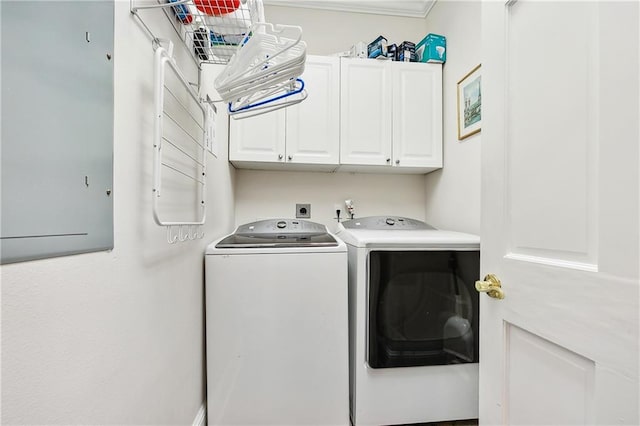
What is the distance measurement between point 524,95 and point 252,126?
1510mm

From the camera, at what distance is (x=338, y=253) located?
137 cm

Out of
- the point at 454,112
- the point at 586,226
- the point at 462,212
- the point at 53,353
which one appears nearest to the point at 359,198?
the point at 462,212

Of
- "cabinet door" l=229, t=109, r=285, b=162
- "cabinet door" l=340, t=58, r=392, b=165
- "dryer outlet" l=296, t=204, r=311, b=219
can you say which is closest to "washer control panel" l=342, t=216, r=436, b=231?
"dryer outlet" l=296, t=204, r=311, b=219

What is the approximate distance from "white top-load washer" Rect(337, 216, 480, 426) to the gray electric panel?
3.50 ft

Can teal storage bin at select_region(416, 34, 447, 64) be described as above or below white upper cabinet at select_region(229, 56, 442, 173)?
above

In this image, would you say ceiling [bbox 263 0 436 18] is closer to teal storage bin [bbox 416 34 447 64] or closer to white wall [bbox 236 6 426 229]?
white wall [bbox 236 6 426 229]

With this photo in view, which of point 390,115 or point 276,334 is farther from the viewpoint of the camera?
point 390,115

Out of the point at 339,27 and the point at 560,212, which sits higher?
the point at 339,27

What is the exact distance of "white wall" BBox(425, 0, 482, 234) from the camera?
1.68m

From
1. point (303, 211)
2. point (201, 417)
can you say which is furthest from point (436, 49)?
point (201, 417)

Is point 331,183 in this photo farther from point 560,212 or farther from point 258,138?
point 560,212

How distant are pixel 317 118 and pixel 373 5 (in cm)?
120

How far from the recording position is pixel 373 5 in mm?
2232

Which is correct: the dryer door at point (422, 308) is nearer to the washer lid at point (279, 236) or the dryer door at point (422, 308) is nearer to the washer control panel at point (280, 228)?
the washer lid at point (279, 236)
